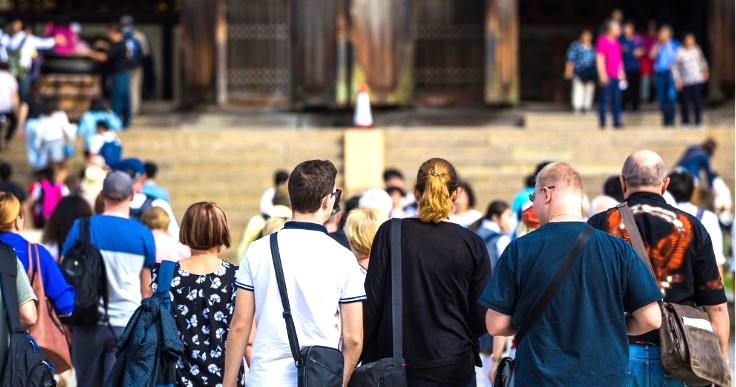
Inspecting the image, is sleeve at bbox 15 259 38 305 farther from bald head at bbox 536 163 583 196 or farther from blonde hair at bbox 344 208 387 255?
bald head at bbox 536 163 583 196

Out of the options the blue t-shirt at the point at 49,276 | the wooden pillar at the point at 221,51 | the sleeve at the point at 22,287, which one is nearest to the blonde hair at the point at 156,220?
the blue t-shirt at the point at 49,276

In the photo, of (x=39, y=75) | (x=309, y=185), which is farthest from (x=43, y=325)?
(x=39, y=75)

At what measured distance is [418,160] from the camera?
21172 millimetres

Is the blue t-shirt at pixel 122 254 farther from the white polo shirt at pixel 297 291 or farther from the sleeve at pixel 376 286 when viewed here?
the white polo shirt at pixel 297 291


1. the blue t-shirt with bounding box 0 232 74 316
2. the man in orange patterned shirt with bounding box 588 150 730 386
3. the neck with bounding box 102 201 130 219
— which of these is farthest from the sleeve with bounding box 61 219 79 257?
the man in orange patterned shirt with bounding box 588 150 730 386

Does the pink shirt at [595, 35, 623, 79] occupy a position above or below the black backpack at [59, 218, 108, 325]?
above

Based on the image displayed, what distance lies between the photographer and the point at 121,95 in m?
23.3

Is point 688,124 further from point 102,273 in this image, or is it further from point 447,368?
point 447,368

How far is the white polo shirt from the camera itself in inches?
245

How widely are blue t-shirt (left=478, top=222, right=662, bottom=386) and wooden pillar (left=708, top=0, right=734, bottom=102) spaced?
1990 centimetres

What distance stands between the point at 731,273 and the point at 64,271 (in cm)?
945

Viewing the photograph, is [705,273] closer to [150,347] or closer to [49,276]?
[150,347]

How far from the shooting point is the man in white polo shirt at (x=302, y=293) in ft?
20.5

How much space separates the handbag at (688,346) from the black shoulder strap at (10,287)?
298 centimetres
